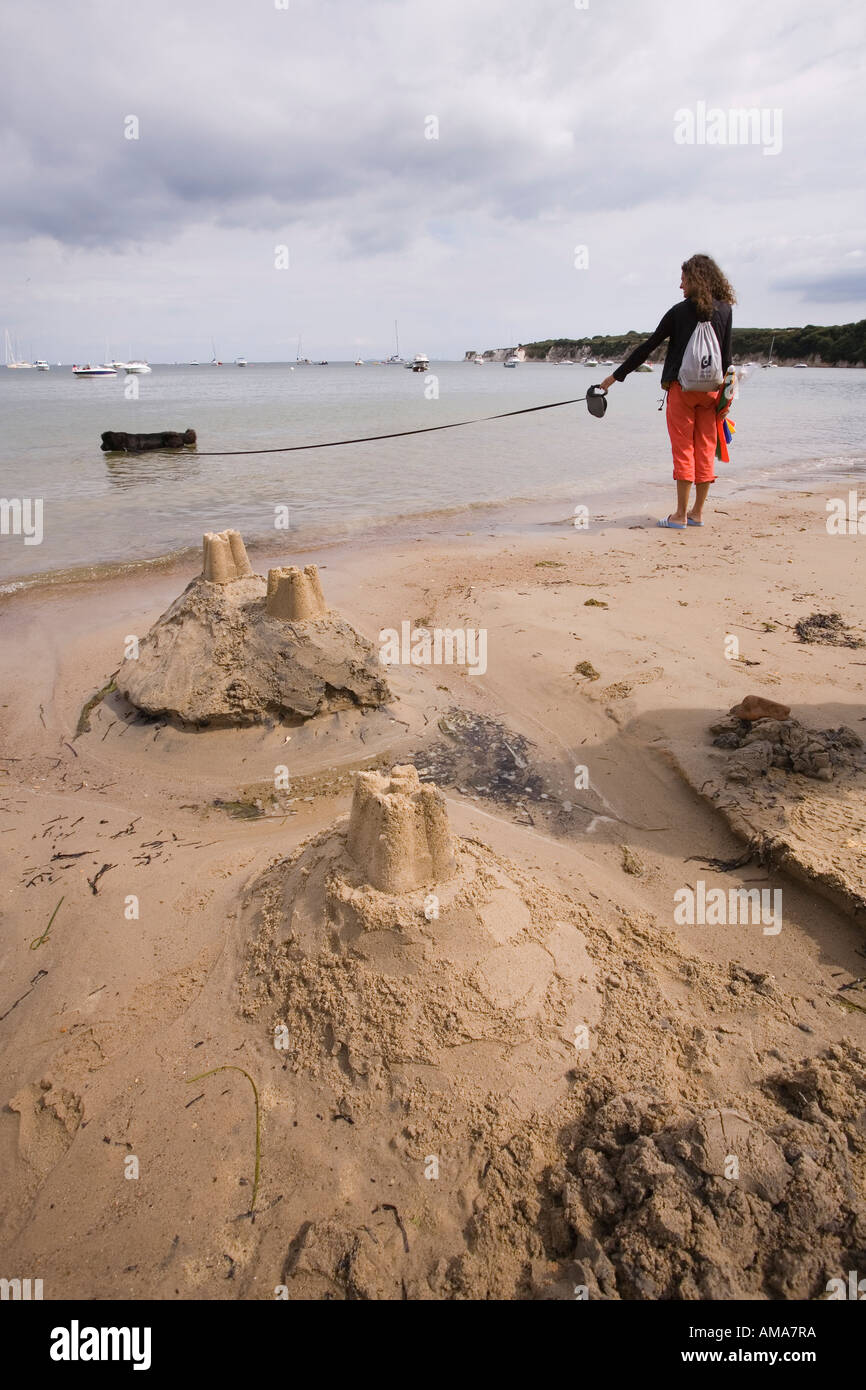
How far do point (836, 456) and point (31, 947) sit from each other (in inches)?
716

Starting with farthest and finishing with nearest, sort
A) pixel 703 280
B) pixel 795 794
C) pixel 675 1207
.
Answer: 1. pixel 703 280
2. pixel 795 794
3. pixel 675 1207

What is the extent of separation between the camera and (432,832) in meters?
2.23

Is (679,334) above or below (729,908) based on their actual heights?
above

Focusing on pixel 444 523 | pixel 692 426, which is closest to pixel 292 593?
pixel 692 426

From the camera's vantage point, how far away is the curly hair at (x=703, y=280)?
20.9 feet

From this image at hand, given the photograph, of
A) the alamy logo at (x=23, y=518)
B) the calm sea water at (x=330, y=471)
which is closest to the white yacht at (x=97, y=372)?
the calm sea water at (x=330, y=471)

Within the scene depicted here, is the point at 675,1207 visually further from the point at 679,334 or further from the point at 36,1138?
the point at 679,334

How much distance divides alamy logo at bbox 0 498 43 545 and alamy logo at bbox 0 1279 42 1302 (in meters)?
9.15

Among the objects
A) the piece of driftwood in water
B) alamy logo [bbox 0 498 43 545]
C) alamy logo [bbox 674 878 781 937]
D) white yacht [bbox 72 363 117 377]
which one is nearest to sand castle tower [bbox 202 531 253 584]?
alamy logo [bbox 674 878 781 937]

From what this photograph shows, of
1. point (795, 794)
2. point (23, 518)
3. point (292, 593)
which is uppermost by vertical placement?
point (23, 518)

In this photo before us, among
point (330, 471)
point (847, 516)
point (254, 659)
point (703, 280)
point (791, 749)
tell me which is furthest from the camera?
point (330, 471)

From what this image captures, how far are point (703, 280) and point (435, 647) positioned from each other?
14.5ft

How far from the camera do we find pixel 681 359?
666 cm

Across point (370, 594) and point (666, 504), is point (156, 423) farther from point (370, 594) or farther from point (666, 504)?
point (370, 594)
